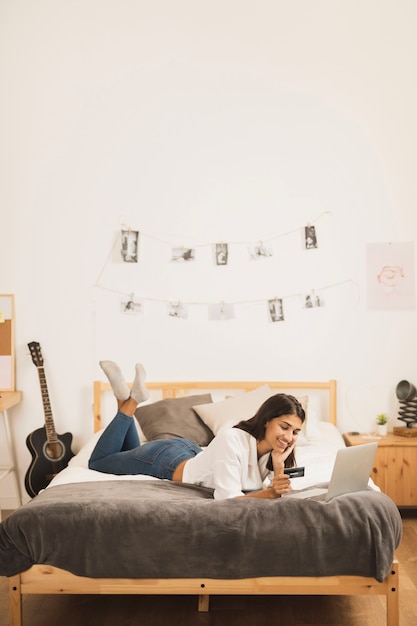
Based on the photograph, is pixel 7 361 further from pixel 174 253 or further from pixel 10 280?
pixel 174 253

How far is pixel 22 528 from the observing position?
2529 millimetres

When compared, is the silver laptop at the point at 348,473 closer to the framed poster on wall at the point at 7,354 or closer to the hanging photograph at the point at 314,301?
the hanging photograph at the point at 314,301

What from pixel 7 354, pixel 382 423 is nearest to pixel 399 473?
pixel 382 423

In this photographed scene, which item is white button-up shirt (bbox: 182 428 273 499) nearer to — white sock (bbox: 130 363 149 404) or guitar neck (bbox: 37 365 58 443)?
white sock (bbox: 130 363 149 404)

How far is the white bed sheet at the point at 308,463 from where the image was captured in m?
3.25

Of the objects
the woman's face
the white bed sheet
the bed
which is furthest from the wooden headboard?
the bed

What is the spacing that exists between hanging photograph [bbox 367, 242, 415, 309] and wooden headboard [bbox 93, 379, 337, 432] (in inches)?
22.9

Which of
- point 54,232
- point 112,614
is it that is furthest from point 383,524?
point 54,232

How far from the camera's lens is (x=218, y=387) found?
454 centimetres

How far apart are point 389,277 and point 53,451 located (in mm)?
2232

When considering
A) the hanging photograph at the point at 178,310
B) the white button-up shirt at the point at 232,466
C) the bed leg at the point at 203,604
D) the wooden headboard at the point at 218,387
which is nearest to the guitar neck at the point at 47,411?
the wooden headboard at the point at 218,387

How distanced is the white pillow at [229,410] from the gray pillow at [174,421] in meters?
0.04

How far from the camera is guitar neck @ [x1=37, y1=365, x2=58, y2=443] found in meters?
→ 4.39

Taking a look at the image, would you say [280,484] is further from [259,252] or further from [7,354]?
[7,354]
